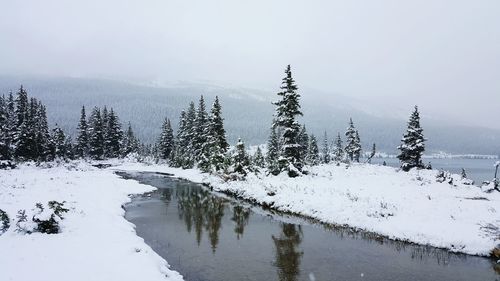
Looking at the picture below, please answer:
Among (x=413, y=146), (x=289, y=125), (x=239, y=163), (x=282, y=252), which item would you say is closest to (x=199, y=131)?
(x=239, y=163)

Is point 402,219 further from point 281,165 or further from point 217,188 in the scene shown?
point 217,188

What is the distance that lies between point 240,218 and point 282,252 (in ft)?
27.3

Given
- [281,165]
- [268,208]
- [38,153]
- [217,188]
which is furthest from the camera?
[38,153]

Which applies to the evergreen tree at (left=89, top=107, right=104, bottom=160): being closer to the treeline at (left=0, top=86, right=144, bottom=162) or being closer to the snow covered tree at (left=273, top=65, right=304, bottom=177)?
the treeline at (left=0, top=86, right=144, bottom=162)

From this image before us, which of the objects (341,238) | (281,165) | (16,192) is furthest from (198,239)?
(281,165)

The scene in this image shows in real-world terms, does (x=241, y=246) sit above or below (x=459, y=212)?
below

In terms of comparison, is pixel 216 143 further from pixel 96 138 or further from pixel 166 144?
pixel 96 138

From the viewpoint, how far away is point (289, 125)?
38750 millimetres

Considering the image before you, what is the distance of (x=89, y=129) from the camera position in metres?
91.2

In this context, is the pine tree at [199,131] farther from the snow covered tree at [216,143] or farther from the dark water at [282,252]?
the dark water at [282,252]

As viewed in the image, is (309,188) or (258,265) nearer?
(258,265)

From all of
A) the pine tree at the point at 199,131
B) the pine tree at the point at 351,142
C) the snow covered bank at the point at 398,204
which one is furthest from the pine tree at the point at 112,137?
the snow covered bank at the point at 398,204

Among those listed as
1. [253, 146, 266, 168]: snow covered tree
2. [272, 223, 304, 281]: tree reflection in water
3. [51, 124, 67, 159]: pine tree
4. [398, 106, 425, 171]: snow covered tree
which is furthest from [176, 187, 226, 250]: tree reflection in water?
[51, 124, 67, 159]: pine tree

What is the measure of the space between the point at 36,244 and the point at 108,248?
2.81 m
